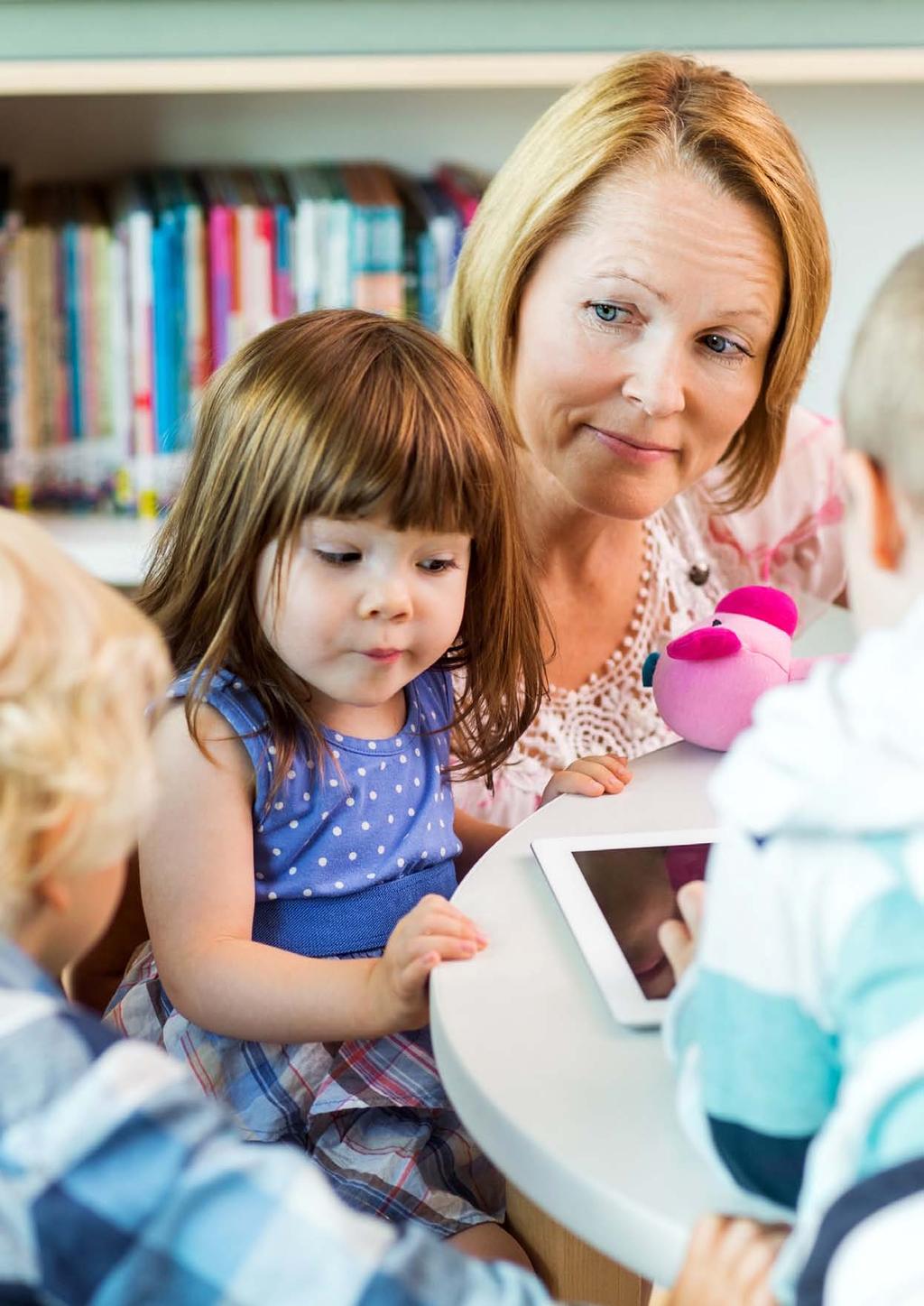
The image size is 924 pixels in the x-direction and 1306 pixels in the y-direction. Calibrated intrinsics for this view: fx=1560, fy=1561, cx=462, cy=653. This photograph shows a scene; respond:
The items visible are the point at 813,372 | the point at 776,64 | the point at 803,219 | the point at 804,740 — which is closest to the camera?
the point at 804,740

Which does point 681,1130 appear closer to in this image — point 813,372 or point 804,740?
point 804,740

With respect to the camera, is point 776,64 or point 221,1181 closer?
point 221,1181

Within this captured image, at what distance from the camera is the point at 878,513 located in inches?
24.0

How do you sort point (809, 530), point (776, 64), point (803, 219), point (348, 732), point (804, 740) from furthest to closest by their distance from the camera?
1. point (776, 64)
2. point (809, 530)
3. point (803, 219)
4. point (348, 732)
5. point (804, 740)

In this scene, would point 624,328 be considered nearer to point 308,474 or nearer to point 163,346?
point 308,474

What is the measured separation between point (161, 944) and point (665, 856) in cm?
31

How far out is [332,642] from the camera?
3.09 ft

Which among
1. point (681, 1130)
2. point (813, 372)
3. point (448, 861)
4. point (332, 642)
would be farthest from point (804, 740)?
point (813, 372)

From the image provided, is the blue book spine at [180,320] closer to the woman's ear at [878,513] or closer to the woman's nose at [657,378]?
the woman's nose at [657,378]

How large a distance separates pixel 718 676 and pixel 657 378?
0.81ft

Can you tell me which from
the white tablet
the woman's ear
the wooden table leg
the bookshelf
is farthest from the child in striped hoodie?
the bookshelf

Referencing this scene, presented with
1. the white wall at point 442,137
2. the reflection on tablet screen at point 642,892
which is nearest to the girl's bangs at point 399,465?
the reflection on tablet screen at point 642,892

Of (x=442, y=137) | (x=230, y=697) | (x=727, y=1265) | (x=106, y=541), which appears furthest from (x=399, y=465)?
(x=442, y=137)

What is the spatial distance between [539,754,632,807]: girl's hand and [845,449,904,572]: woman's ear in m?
0.40
